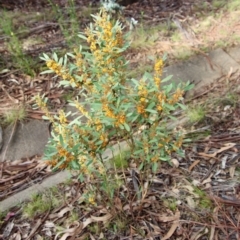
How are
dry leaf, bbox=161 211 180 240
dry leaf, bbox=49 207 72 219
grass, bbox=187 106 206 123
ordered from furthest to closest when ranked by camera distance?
grass, bbox=187 106 206 123
dry leaf, bbox=49 207 72 219
dry leaf, bbox=161 211 180 240

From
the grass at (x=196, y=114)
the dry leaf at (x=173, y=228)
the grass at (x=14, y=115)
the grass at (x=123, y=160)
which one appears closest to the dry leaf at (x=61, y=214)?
the grass at (x=123, y=160)

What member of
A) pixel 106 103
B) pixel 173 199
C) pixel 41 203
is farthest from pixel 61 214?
pixel 106 103

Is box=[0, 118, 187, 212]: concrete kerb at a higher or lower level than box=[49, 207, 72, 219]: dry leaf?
higher

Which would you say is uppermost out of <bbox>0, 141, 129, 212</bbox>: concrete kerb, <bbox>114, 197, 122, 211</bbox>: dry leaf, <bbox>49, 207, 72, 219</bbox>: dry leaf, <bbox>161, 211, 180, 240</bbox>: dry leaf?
<bbox>0, 141, 129, 212</bbox>: concrete kerb

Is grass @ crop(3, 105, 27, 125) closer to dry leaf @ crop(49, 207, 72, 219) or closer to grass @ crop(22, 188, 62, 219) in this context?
grass @ crop(22, 188, 62, 219)

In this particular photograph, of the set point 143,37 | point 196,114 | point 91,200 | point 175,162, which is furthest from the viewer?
point 143,37

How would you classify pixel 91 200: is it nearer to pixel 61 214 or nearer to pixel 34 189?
pixel 61 214

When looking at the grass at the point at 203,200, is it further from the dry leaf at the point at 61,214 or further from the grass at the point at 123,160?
the dry leaf at the point at 61,214

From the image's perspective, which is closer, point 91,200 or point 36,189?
point 91,200

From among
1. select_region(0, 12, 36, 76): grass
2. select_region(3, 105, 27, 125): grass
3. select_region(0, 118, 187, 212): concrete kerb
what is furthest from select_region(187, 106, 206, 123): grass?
select_region(0, 12, 36, 76): grass

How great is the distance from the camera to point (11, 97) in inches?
127

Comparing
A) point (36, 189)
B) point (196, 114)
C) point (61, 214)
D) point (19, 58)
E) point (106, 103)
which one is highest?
point (19, 58)

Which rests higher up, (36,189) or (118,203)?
(36,189)

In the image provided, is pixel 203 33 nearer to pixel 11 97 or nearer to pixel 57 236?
pixel 11 97
